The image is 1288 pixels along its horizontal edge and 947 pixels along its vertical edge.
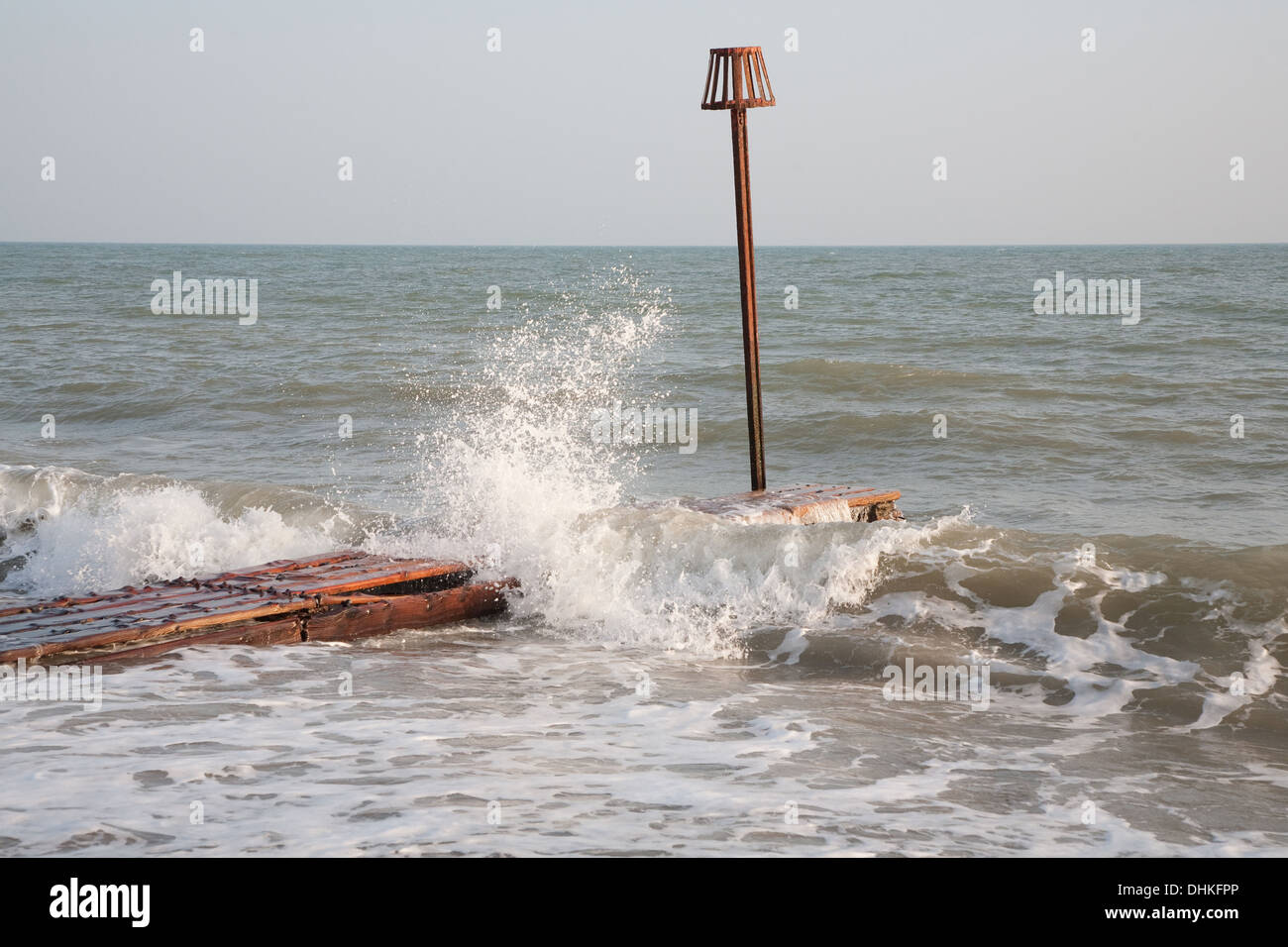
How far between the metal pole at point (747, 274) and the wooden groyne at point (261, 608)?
276 centimetres

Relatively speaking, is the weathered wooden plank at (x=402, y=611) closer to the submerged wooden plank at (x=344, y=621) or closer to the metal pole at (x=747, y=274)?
the submerged wooden plank at (x=344, y=621)

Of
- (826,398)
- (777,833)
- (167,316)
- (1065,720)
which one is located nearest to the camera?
(777,833)

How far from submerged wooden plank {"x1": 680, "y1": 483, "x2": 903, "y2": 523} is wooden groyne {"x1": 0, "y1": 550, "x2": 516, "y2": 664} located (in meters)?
1.98

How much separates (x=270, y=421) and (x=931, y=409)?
926 centimetres

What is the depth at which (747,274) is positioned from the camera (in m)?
9.41

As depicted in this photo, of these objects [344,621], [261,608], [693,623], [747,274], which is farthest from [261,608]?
[747,274]

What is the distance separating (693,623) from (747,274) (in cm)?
316

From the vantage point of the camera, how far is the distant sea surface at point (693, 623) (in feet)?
14.4
